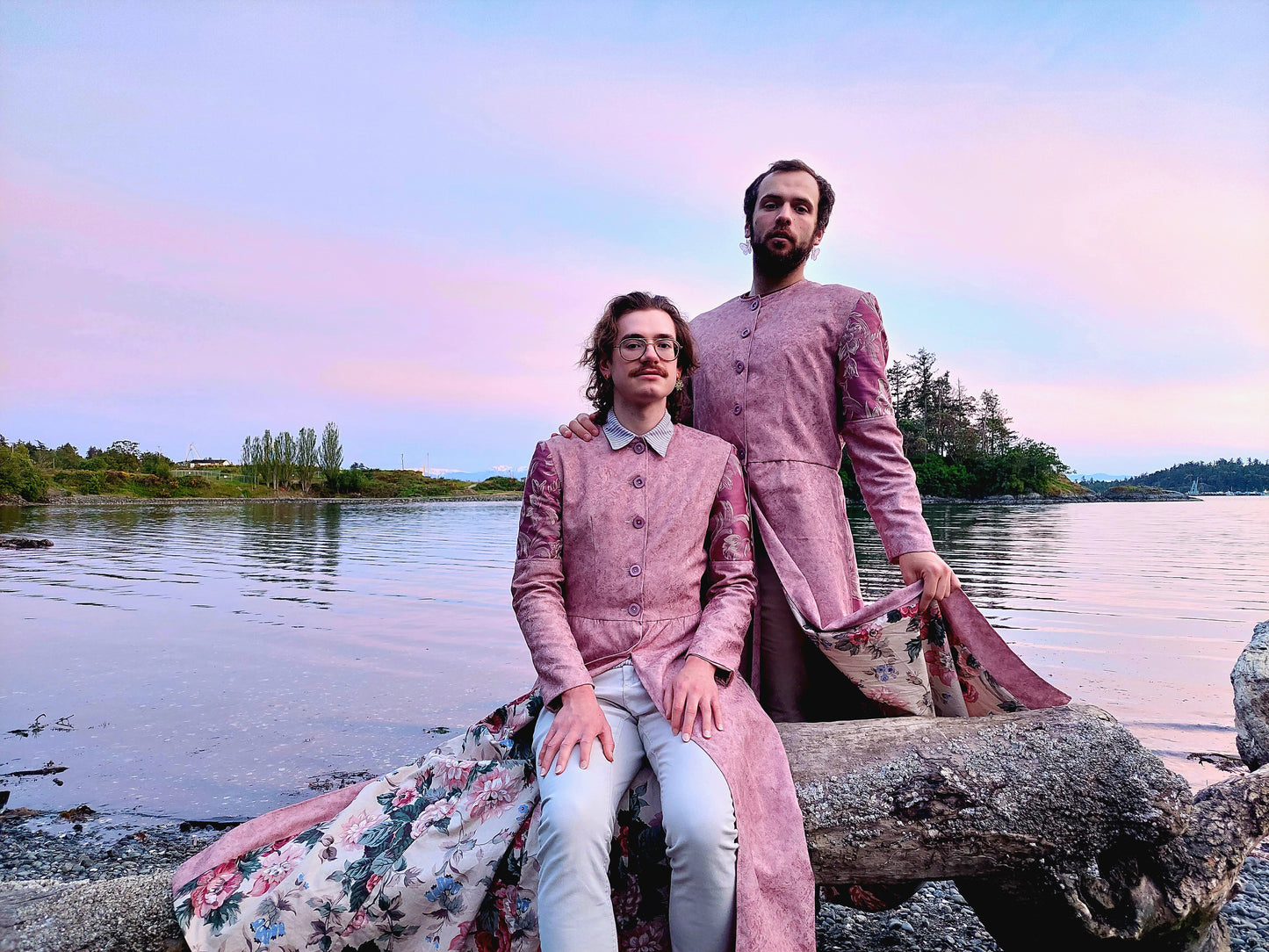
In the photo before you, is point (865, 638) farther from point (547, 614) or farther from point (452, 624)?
point (452, 624)


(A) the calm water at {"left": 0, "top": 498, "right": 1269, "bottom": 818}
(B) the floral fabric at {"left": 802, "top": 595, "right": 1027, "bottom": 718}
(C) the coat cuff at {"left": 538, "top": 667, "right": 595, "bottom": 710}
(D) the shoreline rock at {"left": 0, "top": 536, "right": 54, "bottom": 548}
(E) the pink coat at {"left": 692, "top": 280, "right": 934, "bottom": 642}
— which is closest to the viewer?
(C) the coat cuff at {"left": 538, "top": 667, "right": 595, "bottom": 710}

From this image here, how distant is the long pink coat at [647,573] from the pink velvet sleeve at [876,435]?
502 mm

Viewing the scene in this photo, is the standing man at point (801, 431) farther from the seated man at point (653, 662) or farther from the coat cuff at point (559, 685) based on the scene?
the coat cuff at point (559, 685)

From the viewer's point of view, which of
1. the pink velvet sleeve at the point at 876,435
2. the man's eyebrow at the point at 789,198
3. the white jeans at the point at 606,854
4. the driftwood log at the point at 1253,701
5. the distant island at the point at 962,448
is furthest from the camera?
the distant island at the point at 962,448

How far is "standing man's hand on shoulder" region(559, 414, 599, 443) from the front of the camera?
2857 millimetres

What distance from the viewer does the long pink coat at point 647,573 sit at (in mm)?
2398

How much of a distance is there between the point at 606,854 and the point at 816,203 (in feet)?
8.05

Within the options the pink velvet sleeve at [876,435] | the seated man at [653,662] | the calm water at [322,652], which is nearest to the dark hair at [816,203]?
the pink velvet sleeve at [876,435]

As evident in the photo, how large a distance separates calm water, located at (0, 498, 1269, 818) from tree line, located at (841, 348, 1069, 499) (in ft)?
151

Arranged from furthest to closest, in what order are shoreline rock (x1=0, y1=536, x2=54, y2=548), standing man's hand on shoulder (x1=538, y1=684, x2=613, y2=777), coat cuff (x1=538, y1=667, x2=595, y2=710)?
shoreline rock (x1=0, y1=536, x2=54, y2=548), coat cuff (x1=538, y1=667, x2=595, y2=710), standing man's hand on shoulder (x1=538, y1=684, x2=613, y2=777)

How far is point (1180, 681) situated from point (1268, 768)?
5.72 metres

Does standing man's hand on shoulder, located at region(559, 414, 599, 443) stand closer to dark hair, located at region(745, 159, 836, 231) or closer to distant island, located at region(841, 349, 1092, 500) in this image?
dark hair, located at region(745, 159, 836, 231)

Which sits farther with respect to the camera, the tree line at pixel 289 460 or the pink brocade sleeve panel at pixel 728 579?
the tree line at pixel 289 460

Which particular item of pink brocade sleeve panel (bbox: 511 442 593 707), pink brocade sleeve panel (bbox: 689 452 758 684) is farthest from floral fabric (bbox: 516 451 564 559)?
pink brocade sleeve panel (bbox: 689 452 758 684)
